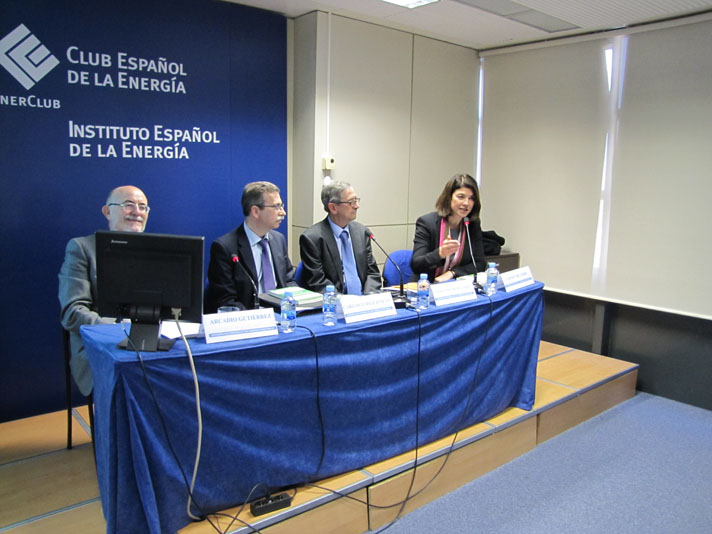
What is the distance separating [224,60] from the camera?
3494 millimetres

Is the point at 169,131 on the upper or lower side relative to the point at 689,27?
lower

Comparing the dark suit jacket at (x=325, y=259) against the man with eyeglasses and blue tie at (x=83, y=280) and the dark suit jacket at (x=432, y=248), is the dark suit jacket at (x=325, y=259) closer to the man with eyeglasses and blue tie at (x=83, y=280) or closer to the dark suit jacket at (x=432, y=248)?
the dark suit jacket at (x=432, y=248)

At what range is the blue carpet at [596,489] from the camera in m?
2.28

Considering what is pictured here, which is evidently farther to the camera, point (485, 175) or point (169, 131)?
point (485, 175)

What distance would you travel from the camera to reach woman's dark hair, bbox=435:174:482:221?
327 centimetres

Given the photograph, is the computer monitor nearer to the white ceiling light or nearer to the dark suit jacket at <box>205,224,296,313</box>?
the dark suit jacket at <box>205,224,296,313</box>

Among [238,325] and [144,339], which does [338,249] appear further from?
[144,339]

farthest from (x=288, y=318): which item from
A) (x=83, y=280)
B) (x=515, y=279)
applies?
(x=515, y=279)

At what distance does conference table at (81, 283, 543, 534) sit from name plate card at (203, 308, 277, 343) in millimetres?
27

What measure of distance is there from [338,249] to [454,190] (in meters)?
0.79

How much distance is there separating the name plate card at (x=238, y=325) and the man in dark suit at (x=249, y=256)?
72cm

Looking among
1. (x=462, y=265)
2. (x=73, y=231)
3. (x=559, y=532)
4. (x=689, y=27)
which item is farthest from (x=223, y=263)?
(x=689, y=27)

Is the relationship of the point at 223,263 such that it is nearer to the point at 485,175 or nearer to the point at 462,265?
the point at 462,265

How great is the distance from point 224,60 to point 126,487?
106 inches
